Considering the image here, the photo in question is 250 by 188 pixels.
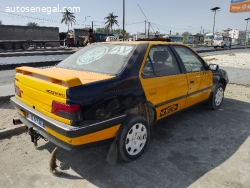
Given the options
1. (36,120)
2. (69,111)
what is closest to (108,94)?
(69,111)

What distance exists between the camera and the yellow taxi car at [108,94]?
2.35 m

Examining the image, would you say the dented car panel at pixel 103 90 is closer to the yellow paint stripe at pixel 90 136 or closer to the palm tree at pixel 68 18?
the yellow paint stripe at pixel 90 136

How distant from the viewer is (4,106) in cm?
480

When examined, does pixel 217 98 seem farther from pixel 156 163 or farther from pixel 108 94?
pixel 108 94

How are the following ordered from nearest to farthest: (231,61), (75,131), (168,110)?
1. (75,131)
2. (168,110)
3. (231,61)

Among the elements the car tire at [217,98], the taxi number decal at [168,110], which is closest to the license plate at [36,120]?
the taxi number decal at [168,110]

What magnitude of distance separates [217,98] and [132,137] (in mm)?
3075

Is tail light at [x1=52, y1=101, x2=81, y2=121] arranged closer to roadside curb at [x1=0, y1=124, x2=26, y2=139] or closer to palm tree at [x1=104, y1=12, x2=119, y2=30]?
roadside curb at [x1=0, y1=124, x2=26, y2=139]

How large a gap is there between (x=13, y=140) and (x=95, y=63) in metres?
1.89

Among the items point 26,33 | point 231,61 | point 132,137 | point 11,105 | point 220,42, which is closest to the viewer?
point 132,137

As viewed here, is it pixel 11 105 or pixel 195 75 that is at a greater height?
pixel 195 75

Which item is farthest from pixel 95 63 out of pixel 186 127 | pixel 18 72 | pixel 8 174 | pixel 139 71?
pixel 186 127

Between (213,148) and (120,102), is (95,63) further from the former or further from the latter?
(213,148)

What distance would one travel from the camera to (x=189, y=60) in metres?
4.14
